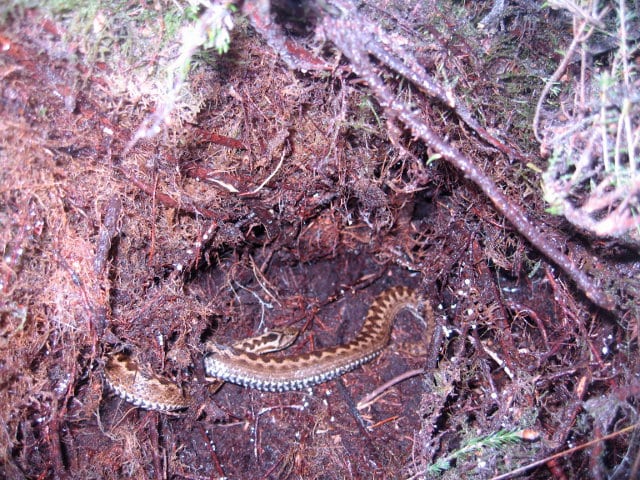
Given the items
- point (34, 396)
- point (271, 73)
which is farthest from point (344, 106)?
point (34, 396)

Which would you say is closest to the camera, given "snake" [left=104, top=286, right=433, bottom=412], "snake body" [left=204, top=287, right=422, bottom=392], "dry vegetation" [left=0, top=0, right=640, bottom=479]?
"dry vegetation" [left=0, top=0, right=640, bottom=479]

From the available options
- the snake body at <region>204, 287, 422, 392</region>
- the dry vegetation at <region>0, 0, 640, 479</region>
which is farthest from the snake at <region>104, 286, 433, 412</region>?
the dry vegetation at <region>0, 0, 640, 479</region>

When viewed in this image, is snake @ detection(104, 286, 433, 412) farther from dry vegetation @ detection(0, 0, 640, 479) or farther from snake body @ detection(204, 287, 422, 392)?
dry vegetation @ detection(0, 0, 640, 479)

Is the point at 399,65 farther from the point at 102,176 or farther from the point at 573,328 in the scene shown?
the point at 573,328

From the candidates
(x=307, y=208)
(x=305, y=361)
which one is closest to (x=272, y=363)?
(x=305, y=361)

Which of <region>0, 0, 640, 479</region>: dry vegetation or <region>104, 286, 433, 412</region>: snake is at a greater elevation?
<region>0, 0, 640, 479</region>: dry vegetation

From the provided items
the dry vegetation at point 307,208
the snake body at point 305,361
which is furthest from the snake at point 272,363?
the dry vegetation at point 307,208
